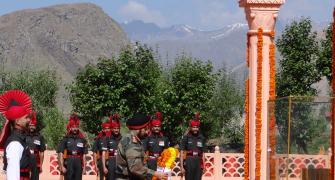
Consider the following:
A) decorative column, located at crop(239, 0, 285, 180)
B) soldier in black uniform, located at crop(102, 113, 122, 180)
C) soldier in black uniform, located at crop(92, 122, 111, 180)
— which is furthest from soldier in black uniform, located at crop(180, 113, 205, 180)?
decorative column, located at crop(239, 0, 285, 180)

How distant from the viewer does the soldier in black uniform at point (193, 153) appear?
15.3 metres

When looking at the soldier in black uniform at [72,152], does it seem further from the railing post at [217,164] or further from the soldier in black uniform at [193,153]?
the railing post at [217,164]

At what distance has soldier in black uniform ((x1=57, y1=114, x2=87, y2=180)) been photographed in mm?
15469

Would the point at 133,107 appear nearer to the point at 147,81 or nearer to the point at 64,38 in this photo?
the point at 147,81

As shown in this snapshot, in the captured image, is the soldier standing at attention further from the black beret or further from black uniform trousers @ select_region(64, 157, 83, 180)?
black uniform trousers @ select_region(64, 157, 83, 180)

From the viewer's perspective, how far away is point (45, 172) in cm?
2203

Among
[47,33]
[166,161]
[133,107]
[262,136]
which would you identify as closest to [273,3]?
[262,136]

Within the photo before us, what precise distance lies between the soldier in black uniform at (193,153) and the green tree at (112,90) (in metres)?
11.7

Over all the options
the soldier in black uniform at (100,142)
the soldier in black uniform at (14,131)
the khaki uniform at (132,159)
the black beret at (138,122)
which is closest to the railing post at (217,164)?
the soldier in black uniform at (100,142)

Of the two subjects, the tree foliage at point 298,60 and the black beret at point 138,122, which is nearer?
the black beret at point 138,122

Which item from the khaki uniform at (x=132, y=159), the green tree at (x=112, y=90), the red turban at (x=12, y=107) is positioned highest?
the green tree at (x=112, y=90)

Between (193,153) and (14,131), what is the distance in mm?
8926

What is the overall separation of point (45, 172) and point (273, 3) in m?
10.8

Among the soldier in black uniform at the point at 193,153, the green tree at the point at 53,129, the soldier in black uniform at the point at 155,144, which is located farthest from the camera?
the green tree at the point at 53,129
